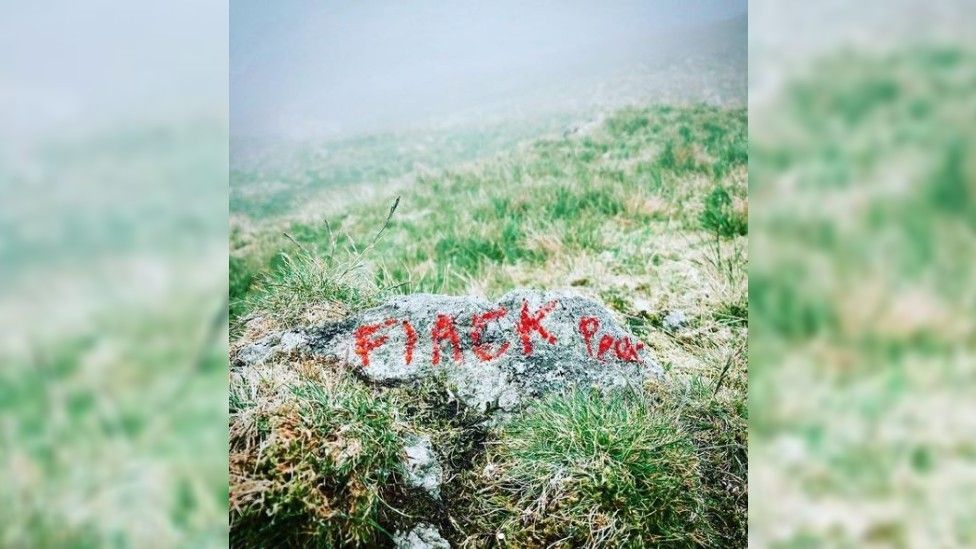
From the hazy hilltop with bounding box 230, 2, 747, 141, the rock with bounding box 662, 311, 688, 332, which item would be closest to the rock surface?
the rock with bounding box 662, 311, 688, 332

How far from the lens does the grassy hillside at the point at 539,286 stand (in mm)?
2133

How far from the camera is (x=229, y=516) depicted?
2.12 metres

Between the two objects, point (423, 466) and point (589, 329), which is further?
point (589, 329)

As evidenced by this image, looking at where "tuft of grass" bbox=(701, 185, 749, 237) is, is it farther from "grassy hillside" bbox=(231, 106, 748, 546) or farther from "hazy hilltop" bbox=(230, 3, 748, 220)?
"hazy hilltop" bbox=(230, 3, 748, 220)

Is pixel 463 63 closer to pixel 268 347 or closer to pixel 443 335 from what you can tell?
pixel 443 335

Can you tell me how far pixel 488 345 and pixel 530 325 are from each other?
161 mm

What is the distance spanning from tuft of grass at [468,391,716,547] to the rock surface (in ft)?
0.33

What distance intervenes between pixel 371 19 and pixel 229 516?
168 centimetres

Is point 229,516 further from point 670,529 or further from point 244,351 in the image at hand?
point 670,529

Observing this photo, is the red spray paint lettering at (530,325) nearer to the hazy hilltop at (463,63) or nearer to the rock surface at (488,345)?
the rock surface at (488,345)

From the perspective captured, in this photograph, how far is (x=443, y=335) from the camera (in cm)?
235

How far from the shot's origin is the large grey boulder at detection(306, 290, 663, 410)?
2311 mm
